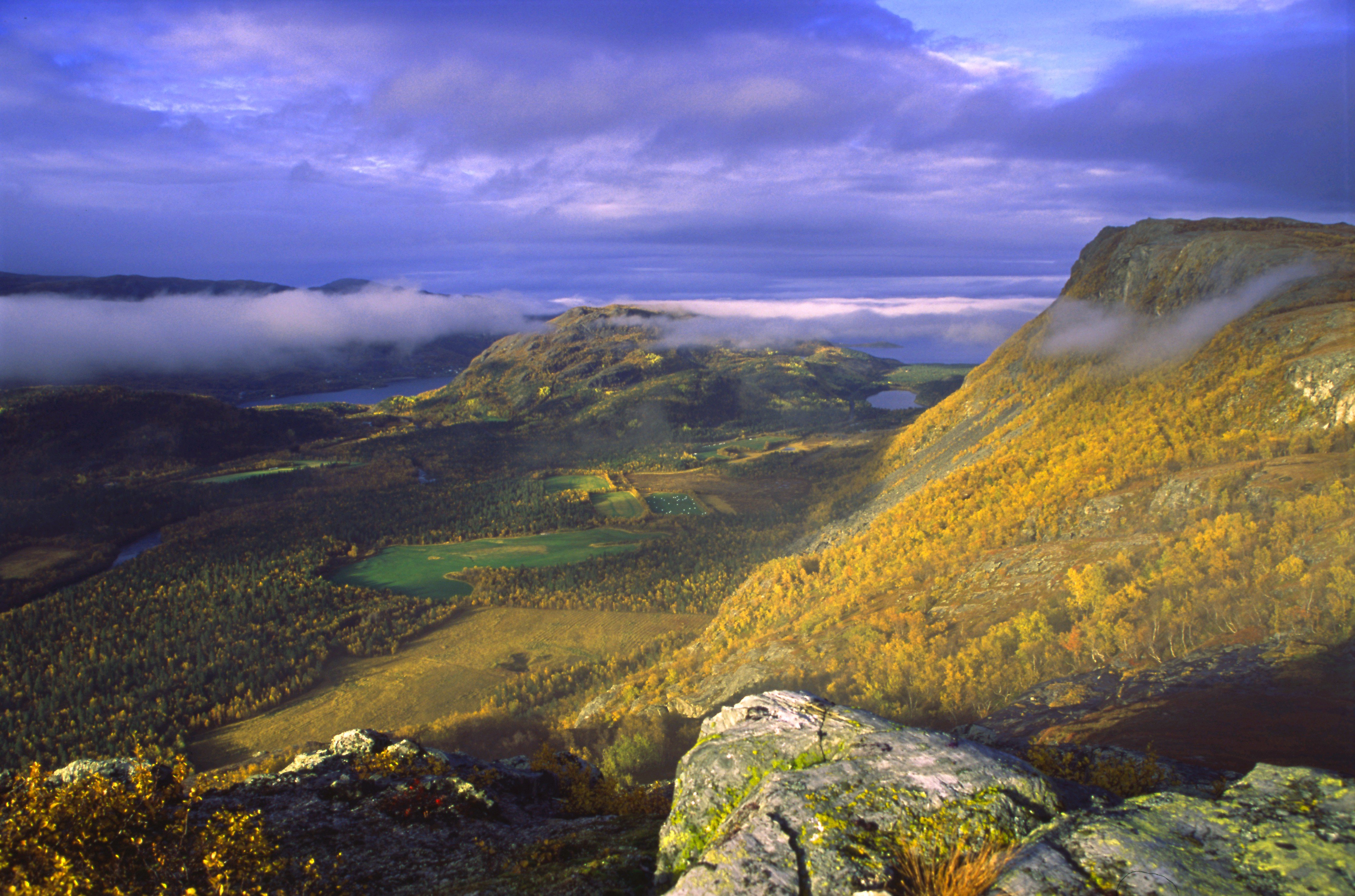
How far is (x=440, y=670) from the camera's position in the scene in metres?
51.0

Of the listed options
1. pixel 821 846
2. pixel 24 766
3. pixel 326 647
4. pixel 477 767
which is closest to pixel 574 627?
pixel 326 647

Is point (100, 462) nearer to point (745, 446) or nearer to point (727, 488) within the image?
point (727, 488)

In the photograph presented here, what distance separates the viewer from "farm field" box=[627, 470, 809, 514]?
10438 cm

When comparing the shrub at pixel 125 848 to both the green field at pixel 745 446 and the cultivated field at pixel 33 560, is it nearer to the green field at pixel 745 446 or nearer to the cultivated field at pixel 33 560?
the cultivated field at pixel 33 560

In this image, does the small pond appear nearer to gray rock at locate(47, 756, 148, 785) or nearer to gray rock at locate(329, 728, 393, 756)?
gray rock at locate(47, 756, 148, 785)

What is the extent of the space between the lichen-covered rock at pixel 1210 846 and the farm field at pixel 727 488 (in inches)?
3576

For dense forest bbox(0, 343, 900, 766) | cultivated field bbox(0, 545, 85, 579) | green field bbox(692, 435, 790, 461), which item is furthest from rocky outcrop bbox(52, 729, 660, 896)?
green field bbox(692, 435, 790, 461)

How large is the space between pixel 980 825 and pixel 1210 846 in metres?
2.15

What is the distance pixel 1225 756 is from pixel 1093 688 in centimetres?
568

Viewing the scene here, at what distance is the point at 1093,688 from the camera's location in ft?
54.7

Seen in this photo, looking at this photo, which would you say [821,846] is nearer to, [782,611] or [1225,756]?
[1225,756]

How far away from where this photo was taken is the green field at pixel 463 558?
246ft

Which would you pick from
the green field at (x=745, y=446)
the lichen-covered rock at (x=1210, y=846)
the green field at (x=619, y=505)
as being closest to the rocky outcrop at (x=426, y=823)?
the lichen-covered rock at (x=1210, y=846)

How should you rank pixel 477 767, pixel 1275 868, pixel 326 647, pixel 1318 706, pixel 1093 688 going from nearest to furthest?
1. pixel 1275 868
2. pixel 1318 706
3. pixel 477 767
4. pixel 1093 688
5. pixel 326 647
